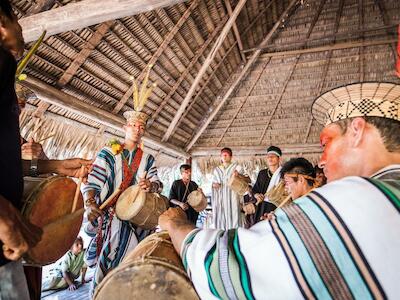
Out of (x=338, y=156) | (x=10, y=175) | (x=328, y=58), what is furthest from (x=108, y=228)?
(x=328, y=58)

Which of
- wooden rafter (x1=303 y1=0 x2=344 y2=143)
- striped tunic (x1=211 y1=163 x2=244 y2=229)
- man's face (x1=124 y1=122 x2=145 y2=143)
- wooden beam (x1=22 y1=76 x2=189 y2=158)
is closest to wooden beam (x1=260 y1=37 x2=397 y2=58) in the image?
wooden rafter (x1=303 y1=0 x2=344 y2=143)

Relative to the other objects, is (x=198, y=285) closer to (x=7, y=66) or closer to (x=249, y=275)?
(x=249, y=275)

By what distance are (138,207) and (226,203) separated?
368 cm

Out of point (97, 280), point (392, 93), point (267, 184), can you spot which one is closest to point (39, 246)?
point (97, 280)

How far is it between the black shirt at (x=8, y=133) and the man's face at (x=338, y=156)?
124 cm

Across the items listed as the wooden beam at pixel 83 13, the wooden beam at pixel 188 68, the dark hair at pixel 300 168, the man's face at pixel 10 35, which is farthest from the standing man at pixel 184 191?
the man's face at pixel 10 35

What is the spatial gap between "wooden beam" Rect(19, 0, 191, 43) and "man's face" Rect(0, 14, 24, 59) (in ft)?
5.70

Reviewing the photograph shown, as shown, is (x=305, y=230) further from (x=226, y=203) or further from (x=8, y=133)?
(x=226, y=203)

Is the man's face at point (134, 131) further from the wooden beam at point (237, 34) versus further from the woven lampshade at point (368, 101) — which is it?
the wooden beam at point (237, 34)

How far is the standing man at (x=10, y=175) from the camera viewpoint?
1.06m

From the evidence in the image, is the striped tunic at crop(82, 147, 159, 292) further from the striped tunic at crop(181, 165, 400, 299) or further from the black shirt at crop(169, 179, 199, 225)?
the black shirt at crop(169, 179, 199, 225)

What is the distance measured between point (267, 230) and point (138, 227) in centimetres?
230

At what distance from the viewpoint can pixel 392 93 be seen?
1.52 meters

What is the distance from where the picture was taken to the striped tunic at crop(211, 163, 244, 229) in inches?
234
